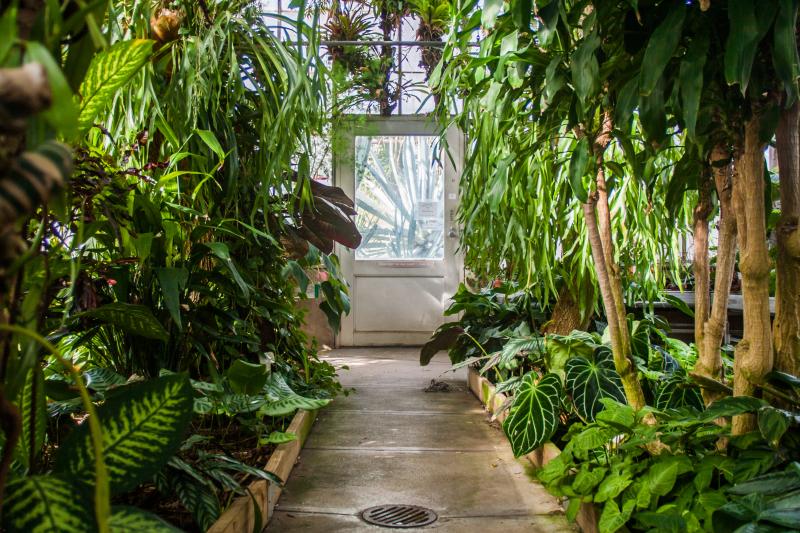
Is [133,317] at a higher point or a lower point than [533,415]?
higher

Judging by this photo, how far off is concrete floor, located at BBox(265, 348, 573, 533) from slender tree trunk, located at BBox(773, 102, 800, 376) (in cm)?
68

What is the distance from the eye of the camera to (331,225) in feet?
10.2

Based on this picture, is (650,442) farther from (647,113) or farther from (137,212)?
(137,212)

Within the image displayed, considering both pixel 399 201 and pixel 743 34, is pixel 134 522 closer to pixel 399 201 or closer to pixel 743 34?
pixel 743 34

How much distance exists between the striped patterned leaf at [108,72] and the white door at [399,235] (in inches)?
183

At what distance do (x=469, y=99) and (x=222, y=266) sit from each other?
2.74 feet

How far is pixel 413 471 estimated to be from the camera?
7.55 ft

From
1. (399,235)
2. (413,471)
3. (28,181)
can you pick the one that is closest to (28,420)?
(28,181)

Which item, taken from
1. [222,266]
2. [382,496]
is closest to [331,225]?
[222,266]

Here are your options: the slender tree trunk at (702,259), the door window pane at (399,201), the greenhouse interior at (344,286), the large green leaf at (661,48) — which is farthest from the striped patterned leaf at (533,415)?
the door window pane at (399,201)

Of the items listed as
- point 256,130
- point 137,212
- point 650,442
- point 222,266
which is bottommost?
point 650,442

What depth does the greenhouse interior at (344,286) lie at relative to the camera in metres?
0.78

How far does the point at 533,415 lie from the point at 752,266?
0.85 metres

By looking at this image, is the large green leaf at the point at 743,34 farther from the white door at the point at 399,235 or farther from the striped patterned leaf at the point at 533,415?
A: the white door at the point at 399,235
